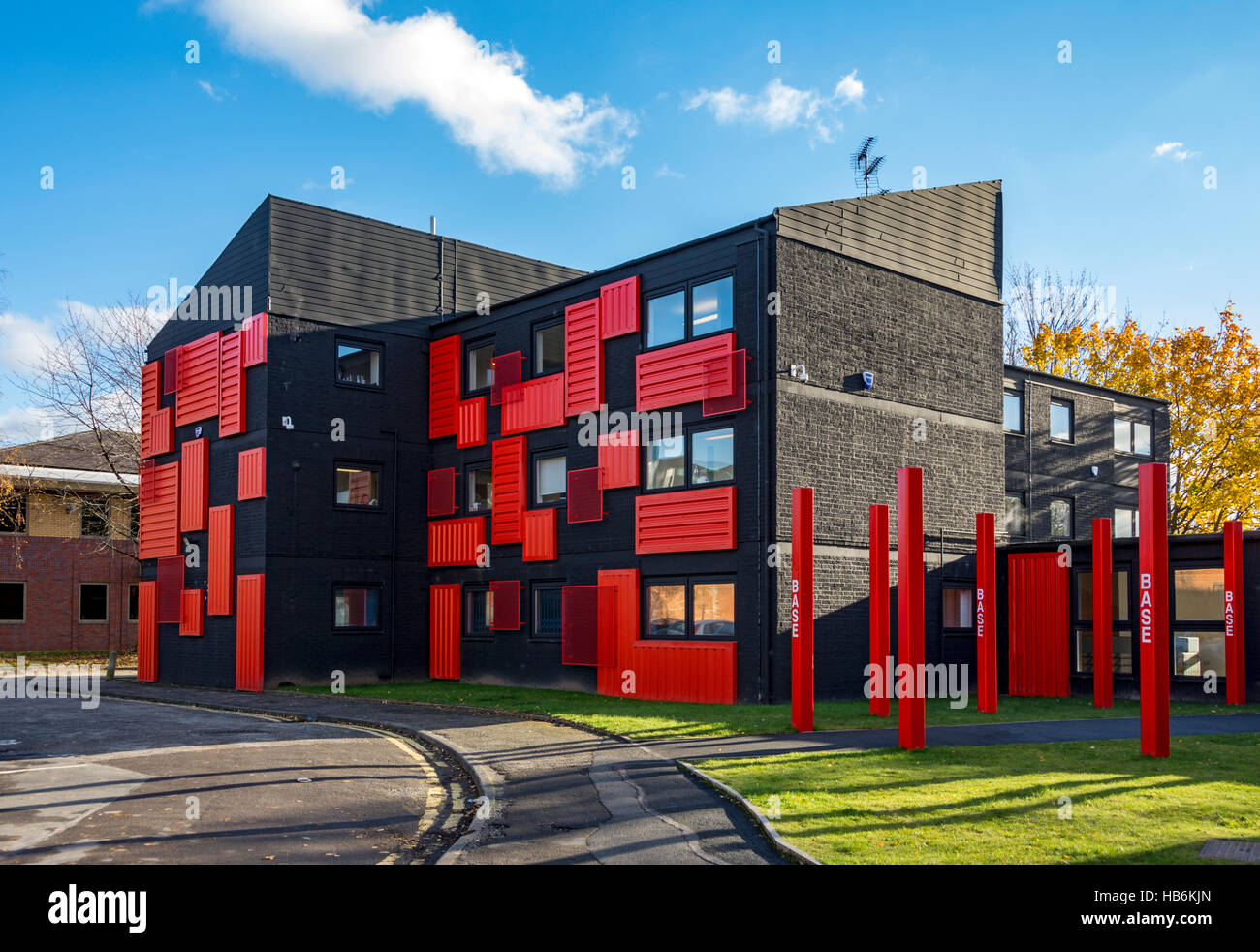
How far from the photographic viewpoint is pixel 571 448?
78.6ft

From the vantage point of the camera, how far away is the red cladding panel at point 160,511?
28953 millimetres

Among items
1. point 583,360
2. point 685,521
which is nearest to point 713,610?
point 685,521

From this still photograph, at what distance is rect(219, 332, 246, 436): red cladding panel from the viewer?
86.1 feet

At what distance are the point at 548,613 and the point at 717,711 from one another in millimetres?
7163

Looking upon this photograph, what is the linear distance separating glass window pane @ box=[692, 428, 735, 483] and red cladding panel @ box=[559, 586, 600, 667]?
3418mm

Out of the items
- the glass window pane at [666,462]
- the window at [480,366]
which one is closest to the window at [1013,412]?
the glass window pane at [666,462]

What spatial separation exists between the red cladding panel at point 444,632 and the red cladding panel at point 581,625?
4577 mm

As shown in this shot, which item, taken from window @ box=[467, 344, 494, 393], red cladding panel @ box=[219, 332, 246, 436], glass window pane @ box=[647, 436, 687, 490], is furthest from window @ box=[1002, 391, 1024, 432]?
red cladding panel @ box=[219, 332, 246, 436]

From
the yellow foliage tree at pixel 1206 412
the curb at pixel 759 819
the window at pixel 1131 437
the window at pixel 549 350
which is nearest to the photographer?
the curb at pixel 759 819

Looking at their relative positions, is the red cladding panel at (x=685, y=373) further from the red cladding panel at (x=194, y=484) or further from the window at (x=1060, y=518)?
the window at (x=1060, y=518)
